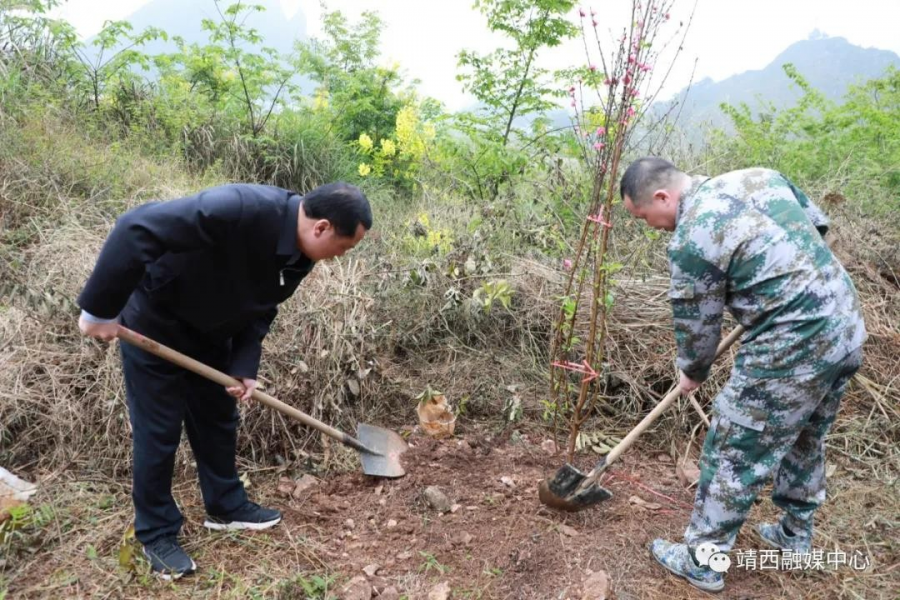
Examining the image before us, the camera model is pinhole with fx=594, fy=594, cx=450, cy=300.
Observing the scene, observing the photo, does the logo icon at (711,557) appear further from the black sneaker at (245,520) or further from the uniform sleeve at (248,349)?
the uniform sleeve at (248,349)

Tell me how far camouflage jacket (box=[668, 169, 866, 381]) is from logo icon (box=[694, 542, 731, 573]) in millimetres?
770

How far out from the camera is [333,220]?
7.06 ft

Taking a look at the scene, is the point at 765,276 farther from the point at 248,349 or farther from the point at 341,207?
the point at 248,349

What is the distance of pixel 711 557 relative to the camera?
2.42 metres

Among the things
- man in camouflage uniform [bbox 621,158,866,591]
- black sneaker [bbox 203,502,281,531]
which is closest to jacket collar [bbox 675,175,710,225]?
man in camouflage uniform [bbox 621,158,866,591]

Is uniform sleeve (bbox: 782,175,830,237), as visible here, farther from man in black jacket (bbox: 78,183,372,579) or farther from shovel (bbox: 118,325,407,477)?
shovel (bbox: 118,325,407,477)

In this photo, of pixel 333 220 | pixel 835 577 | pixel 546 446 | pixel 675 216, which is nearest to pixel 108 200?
pixel 333 220

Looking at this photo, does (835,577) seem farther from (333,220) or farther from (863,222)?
(863,222)

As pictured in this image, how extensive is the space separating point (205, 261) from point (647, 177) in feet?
5.60

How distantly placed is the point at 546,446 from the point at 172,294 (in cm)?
230

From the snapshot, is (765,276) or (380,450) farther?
(380,450)

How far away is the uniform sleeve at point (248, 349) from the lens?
2598 millimetres

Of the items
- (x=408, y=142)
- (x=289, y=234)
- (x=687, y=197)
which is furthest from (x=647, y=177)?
(x=408, y=142)

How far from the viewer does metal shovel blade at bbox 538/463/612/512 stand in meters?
2.81
